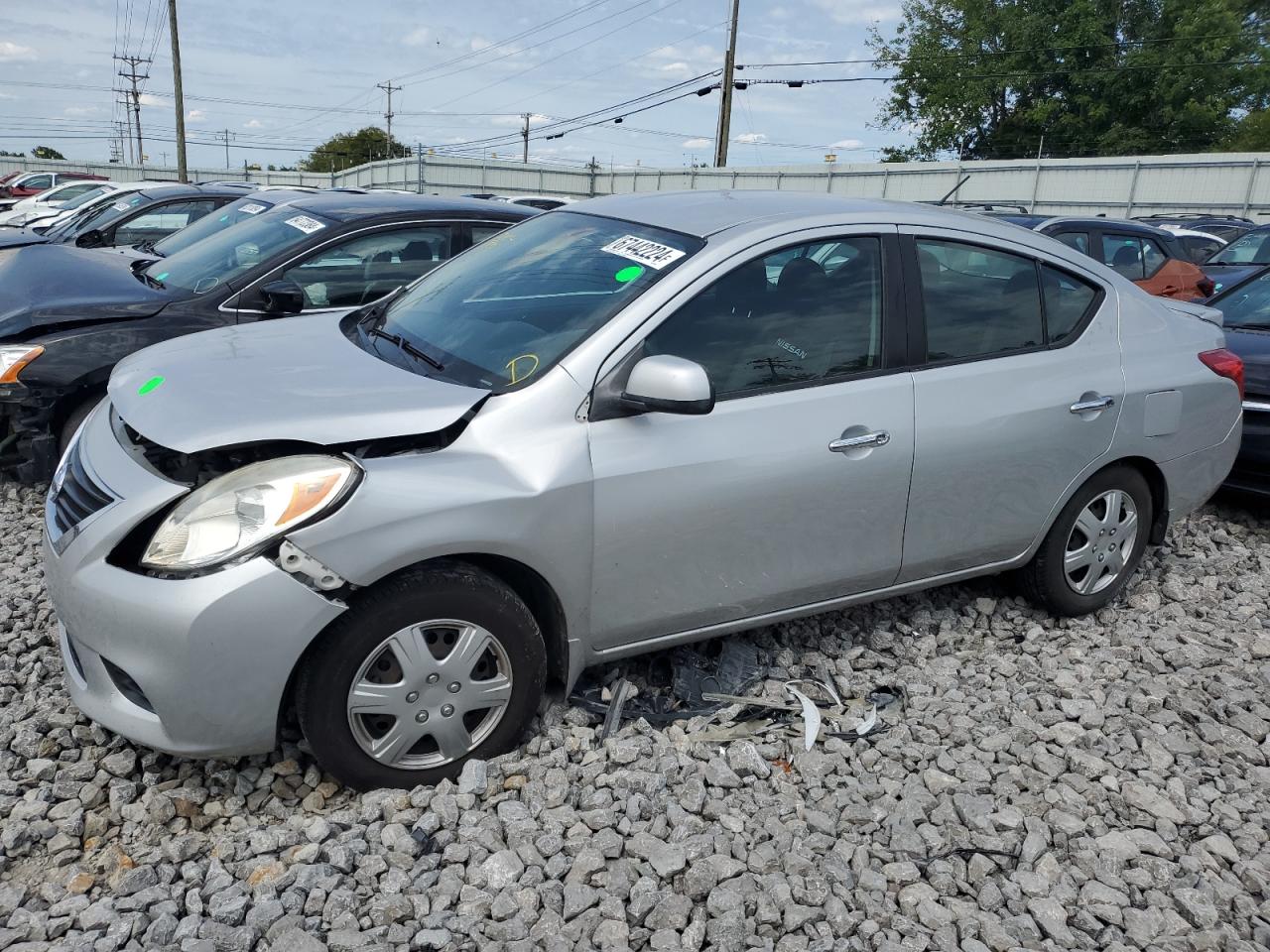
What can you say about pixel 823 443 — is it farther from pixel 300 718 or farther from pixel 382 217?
pixel 382 217

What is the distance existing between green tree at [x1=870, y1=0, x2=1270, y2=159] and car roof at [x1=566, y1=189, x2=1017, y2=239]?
154 ft

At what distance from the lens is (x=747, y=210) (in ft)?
Answer: 12.4

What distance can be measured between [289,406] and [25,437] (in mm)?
2823

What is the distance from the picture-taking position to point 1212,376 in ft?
15.0

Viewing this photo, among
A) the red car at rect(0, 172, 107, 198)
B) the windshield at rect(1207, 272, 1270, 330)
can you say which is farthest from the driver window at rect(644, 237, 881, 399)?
the red car at rect(0, 172, 107, 198)

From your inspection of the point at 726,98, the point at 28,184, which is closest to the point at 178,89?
the point at 28,184

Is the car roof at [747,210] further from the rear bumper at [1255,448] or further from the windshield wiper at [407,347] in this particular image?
the rear bumper at [1255,448]

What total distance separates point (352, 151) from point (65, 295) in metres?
92.6

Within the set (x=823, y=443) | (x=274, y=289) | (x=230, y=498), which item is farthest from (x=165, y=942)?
(x=274, y=289)

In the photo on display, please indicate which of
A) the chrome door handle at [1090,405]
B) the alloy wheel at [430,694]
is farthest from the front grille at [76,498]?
the chrome door handle at [1090,405]

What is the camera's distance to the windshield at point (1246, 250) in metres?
12.6

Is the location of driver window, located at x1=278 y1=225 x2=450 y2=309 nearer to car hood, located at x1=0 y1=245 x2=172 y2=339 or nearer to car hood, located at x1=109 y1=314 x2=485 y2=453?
car hood, located at x1=0 y1=245 x2=172 y2=339

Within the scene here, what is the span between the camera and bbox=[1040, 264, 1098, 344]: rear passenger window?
13.6 ft

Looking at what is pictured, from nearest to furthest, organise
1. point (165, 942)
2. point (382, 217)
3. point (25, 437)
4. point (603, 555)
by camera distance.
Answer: point (165, 942) < point (603, 555) < point (25, 437) < point (382, 217)
